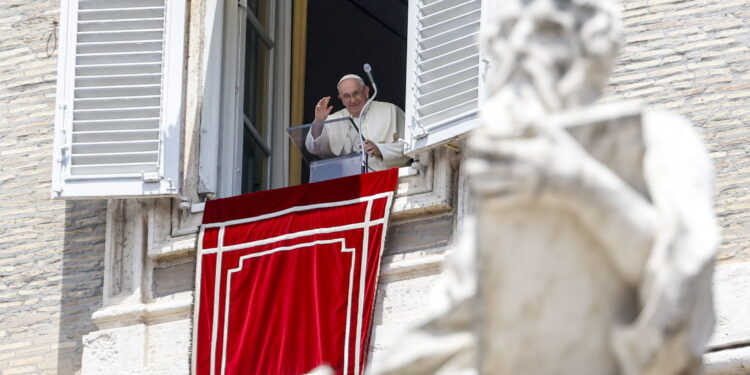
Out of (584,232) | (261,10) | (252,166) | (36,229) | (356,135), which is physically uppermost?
(261,10)

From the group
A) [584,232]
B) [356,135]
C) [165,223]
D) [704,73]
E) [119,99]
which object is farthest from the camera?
[356,135]

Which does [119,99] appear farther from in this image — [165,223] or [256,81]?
[256,81]

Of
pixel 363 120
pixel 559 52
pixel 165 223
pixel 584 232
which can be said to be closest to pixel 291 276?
pixel 165 223

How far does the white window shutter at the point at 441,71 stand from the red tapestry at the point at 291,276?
0.29 meters

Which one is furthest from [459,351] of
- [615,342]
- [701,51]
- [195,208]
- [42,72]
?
[42,72]

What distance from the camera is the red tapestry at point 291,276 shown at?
392 inches

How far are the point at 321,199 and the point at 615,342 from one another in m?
6.38

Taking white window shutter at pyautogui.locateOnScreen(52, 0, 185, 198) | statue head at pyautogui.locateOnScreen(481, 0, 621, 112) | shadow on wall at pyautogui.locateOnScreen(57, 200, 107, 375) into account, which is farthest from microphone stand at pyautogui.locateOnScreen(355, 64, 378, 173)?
statue head at pyautogui.locateOnScreen(481, 0, 621, 112)

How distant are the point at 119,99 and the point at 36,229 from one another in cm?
72

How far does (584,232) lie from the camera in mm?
3969

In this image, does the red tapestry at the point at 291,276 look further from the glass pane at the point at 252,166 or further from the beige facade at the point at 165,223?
the glass pane at the point at 252,166

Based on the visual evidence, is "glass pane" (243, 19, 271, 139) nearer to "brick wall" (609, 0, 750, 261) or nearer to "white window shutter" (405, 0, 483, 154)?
"white window shutter" (405, 0, 483, 154)

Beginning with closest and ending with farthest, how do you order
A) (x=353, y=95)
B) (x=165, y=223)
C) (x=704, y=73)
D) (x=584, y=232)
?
1. (x=584, y=232)
2. (x=704, y=73)
3. (x=165, y=223)
4. (x=353, y=95)

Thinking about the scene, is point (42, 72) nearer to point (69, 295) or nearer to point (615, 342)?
point (69, 295)
